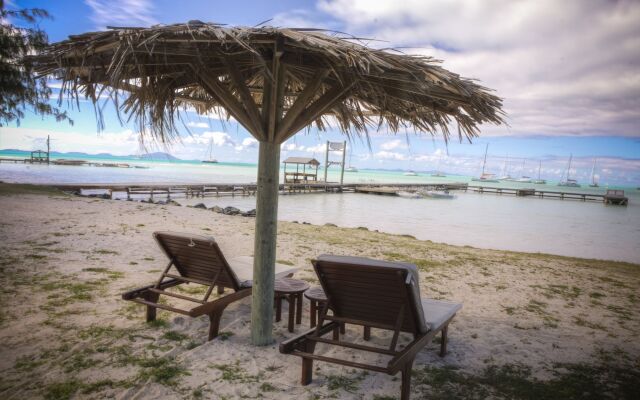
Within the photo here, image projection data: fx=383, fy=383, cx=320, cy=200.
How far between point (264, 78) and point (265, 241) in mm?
1404

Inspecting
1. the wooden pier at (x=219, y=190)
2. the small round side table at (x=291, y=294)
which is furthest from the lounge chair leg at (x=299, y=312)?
the wooden pier at (x=219, y=190)

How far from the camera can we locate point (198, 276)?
3.82 metres

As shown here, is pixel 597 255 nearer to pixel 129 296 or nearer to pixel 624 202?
pixel 129 296

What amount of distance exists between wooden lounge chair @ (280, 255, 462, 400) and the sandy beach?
0.35 metres

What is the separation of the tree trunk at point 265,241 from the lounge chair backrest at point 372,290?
69 cm

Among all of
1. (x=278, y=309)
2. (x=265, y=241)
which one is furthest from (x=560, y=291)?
(x=265, y=241)

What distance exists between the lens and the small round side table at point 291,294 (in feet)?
12.4

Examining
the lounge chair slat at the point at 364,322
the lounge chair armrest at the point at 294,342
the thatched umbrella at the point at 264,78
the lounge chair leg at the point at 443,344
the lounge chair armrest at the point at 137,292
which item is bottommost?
the lounge chair leg at the point at 443,344

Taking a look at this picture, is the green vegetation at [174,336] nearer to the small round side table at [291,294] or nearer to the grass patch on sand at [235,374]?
the grass patch on sand at [235,374]

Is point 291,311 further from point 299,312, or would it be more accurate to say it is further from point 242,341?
point 242,341

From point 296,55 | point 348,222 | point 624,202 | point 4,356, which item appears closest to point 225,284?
point 4,356

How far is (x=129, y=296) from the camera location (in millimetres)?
3598

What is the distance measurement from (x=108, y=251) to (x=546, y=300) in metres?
7.29

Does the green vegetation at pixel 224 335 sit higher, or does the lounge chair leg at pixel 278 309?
the lounge chair leg at pixel 278 309
